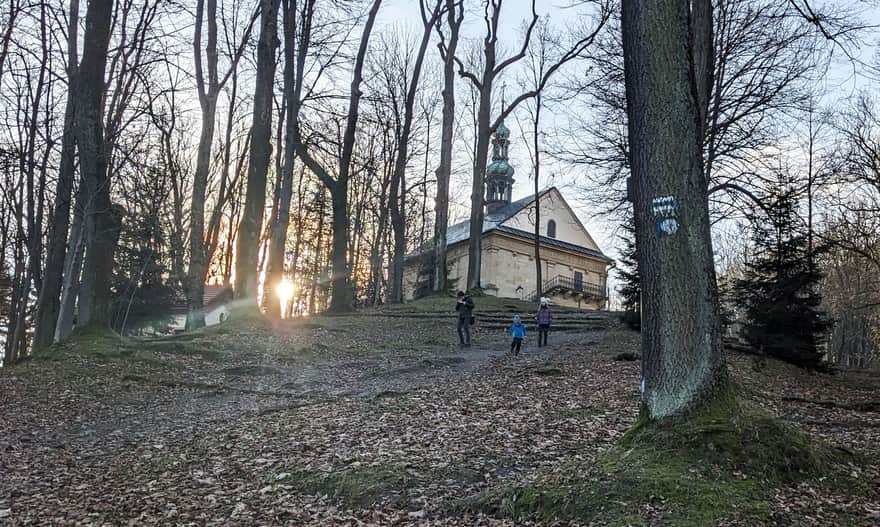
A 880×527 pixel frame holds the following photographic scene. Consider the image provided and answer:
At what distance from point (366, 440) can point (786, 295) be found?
10455 millimetres

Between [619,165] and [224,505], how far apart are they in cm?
1498

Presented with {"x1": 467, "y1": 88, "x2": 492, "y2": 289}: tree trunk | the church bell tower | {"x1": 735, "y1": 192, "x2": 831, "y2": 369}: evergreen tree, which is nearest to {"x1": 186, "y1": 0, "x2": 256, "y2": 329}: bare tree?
{"x1": 467, "y1": 88, "x2": 492, "y2": 289}: tree trunk

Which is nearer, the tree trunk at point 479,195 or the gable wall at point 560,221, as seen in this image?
the tree trunk at point 479,195

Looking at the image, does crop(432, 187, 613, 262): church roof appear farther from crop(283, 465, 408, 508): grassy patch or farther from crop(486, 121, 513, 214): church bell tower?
crop(283, 465, 408, 508): grassy patch

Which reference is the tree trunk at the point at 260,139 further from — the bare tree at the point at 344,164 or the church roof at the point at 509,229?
the church roof at the point at 509,229

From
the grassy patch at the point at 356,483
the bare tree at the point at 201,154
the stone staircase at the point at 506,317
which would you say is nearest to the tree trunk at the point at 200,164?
the bare tree at the point at 201,154

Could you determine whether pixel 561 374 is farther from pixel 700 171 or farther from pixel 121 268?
pixel 121 268

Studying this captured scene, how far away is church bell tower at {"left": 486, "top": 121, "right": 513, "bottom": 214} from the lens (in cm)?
4399

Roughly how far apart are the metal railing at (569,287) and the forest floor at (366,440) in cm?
3230

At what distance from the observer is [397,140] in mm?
29375

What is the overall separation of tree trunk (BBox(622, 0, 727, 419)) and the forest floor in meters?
0.75

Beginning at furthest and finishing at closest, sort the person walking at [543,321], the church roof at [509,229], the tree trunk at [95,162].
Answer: the church roof at [509,229]
the person walking at [543,321]
the tree trunk at [95,162]

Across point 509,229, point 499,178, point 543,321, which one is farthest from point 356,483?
point 499,178

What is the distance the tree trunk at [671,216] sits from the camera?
16.0ft
